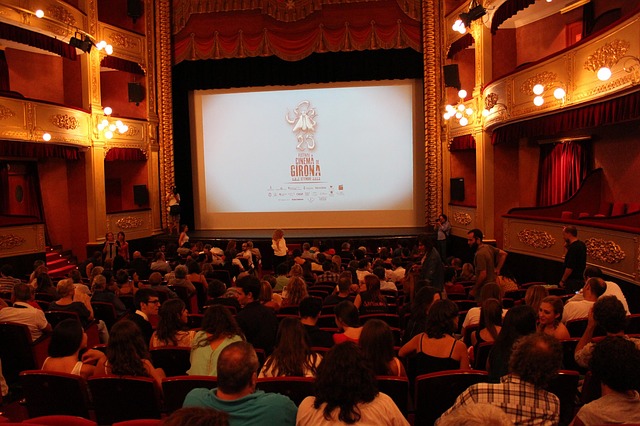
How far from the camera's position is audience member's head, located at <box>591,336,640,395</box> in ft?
8.61

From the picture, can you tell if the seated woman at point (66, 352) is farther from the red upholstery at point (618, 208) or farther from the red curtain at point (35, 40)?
the red curtain at point (35, 40)

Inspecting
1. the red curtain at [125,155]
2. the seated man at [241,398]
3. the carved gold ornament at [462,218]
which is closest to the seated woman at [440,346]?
the seated man at [241,398]

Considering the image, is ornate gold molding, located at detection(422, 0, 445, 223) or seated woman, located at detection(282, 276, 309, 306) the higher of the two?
ornate gold molding, located at detection(422, 0, 445, 223)

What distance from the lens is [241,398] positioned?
2.60 meters

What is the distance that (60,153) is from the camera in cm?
1384

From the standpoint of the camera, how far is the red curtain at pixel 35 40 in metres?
12.3

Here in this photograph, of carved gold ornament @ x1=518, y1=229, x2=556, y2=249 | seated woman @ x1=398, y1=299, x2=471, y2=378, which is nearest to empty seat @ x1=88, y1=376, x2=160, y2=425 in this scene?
seated woman @ x1=398, y1=299, x2=471, y2=378

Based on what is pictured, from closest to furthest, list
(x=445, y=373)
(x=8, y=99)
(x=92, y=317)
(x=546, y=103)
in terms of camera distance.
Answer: (x=445, y=373)
(x=92, y=317)
(x=546, y=103)
(x=8, y=99)

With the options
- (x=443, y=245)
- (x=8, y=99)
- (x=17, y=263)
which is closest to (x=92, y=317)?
(x=17, y=263)

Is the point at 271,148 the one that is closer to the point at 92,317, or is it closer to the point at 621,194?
the point at 621,194

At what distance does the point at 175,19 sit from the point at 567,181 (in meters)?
11.1

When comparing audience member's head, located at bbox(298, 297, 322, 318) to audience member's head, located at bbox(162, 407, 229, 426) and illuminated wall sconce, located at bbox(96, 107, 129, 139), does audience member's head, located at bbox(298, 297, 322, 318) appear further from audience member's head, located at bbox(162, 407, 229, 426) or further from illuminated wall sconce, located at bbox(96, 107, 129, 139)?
illuminated wall sconce, located at bbox(96, 107, 129, 139)

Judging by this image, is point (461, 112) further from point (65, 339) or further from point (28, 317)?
point (65, 339)

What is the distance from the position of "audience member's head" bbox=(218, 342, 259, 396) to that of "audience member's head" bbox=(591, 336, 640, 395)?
1.57 m
